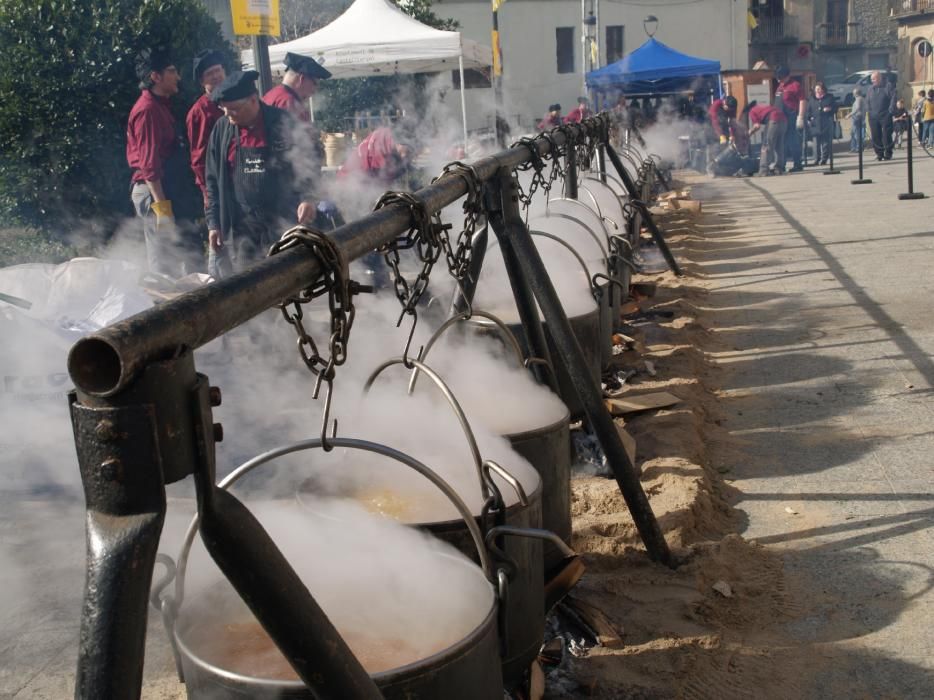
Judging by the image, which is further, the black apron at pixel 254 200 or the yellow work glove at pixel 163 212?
the yellow work glove at pixel 163 212

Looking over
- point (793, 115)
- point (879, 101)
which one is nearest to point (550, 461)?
point (793, 115)

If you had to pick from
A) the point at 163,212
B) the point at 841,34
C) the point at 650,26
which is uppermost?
the point at 841,34

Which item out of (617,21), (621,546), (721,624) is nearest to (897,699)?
(721,624)

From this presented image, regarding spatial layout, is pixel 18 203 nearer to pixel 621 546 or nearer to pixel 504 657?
pixel 621 546

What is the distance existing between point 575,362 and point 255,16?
187 inches

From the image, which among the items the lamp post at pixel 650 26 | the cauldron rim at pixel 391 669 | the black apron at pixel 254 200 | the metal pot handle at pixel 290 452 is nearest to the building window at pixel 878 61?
the lamp post at pixel 650 26

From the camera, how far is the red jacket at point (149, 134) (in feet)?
21.8

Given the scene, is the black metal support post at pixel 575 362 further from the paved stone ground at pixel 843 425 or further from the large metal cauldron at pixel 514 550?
the large metal cauldron at pixel 514 550

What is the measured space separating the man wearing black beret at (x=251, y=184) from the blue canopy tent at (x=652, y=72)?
17157mm

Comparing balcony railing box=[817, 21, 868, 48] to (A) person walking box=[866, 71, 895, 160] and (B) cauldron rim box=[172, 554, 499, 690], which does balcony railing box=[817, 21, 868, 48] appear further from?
(B) cauldron rim box=[172, 554, 499, 690]

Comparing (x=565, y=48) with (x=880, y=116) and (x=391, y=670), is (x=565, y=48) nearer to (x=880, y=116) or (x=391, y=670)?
(x=880, y=116)

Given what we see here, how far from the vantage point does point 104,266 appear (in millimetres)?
5316

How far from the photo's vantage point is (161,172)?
6797 millimetres

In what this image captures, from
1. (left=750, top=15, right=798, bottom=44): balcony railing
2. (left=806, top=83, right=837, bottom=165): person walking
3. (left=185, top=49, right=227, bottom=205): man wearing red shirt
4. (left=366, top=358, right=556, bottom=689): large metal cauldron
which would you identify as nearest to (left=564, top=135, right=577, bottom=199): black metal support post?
(left=185, top=49, right=227, bottom=205): man wearing red shirt
